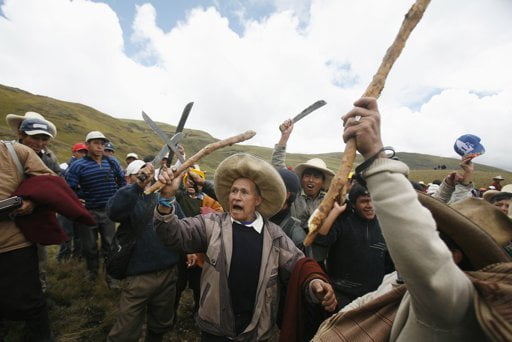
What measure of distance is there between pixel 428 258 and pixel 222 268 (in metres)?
2.09

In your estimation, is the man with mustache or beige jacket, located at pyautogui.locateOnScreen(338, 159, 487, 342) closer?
beige jacket, located at pyautogui.locateOnScreen(338, 159, 487, 342)

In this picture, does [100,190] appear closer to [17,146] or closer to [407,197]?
[17,146]

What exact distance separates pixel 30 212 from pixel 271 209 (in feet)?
9.78

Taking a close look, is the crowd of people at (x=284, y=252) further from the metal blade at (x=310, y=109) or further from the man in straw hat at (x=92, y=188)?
the man in straw hat at (x=92, y=188)

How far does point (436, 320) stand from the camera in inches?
41.1

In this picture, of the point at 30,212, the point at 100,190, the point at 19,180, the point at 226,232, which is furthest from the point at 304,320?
the point at 100,190

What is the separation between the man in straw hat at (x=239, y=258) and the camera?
2594 mm

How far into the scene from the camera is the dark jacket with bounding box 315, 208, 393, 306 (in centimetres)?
357

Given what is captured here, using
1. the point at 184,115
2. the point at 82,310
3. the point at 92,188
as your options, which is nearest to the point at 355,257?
the point at 184,115

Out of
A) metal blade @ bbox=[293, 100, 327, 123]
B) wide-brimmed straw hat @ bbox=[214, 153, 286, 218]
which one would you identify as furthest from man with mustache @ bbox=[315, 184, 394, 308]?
metal blade @ bbox=[293, 100, 327, 123]

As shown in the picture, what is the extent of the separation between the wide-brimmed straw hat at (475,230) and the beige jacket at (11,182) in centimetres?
421

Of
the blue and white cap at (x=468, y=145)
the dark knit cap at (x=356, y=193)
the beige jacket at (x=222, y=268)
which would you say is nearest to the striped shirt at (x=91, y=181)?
the beige jacket at (x=222, y=268)

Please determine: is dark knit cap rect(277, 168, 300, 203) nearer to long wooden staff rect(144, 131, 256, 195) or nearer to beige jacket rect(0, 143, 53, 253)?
long wooden staff rect(144, 131, 256, 195)

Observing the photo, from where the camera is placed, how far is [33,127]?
448 cm
